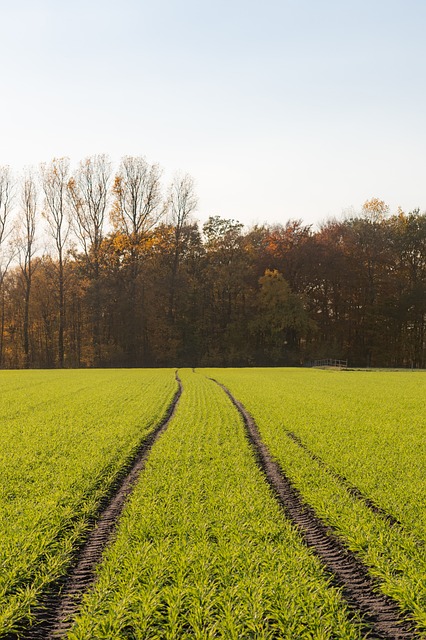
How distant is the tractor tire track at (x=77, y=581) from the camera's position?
15.7 feet

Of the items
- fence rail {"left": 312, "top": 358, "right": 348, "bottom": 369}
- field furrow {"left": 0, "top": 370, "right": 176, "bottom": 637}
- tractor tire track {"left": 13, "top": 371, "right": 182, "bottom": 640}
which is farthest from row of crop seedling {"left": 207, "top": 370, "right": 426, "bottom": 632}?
fence rail {"left": 312, "top": 358, "right": 348, "bottom": 369}

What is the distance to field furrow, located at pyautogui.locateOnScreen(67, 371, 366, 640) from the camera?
15.2 feet

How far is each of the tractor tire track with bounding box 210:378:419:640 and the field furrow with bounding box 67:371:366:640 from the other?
166mm

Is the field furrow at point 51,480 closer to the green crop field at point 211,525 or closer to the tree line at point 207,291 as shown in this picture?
the green crop field at point 211,525

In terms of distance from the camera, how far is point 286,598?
16.6ft

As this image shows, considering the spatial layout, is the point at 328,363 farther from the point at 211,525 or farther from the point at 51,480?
the point at 211,525

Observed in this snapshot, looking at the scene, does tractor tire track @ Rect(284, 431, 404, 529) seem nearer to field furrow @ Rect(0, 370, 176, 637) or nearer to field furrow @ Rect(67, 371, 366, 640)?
field furrow @ Rect(67, 371, 366, 640)

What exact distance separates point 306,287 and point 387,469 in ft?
214

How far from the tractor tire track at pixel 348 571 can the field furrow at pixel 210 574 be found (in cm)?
17

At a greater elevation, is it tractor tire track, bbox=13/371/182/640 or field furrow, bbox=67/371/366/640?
field furrow, bbox=67/371/366/640

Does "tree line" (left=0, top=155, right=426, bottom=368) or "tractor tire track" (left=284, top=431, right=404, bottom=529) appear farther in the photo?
→ "tree line" (left=0, top=155, right=426, bottom=368)

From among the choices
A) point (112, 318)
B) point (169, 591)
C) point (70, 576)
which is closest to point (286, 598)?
point (169, 591)

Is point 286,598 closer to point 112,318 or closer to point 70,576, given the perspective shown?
point 70,576

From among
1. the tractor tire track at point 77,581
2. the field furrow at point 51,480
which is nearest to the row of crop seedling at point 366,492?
the tractor tire track at point 77,581
